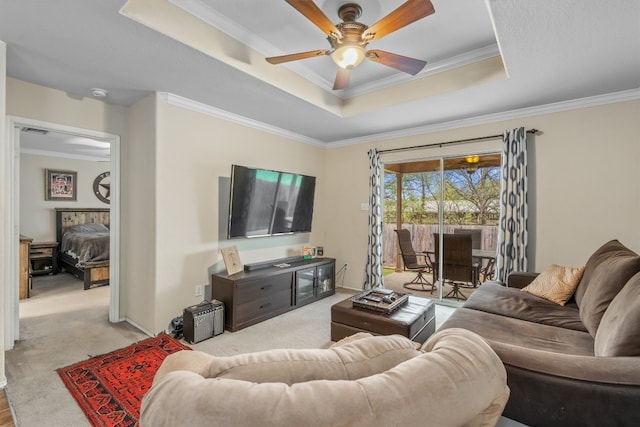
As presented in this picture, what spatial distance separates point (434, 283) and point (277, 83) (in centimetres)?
354

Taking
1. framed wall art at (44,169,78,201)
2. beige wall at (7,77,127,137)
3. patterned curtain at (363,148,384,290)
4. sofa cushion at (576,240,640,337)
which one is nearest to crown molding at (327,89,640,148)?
patterned curtain at (363,148,384,290)

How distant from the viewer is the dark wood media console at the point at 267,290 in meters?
3.19

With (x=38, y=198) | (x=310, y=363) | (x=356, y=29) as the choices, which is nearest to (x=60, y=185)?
(x=38, y=198)

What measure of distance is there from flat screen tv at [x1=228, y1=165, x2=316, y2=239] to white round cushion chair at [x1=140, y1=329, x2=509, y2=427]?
2.83 metres

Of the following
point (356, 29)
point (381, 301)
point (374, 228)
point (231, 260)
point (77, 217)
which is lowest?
point (381, 301)

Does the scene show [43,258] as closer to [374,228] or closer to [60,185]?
[60,185]

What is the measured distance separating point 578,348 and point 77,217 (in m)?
8.14

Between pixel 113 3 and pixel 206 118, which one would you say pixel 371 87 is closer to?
pixel 206 118

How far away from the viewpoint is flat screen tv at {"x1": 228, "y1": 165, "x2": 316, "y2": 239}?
349 cm

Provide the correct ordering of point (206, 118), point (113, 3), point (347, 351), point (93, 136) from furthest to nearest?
point (206, 118) → point (93, 136) → point (113, 3) → point (347, 351)

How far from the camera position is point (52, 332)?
3064mm

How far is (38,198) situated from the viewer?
5879 millimetres

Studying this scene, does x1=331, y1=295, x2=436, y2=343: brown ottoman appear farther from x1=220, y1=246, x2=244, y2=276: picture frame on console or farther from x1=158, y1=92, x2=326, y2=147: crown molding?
x1=158, y1=92, x2=326, y2=147: crown molding

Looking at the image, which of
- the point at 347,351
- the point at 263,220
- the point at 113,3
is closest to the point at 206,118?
the point at 263,220
